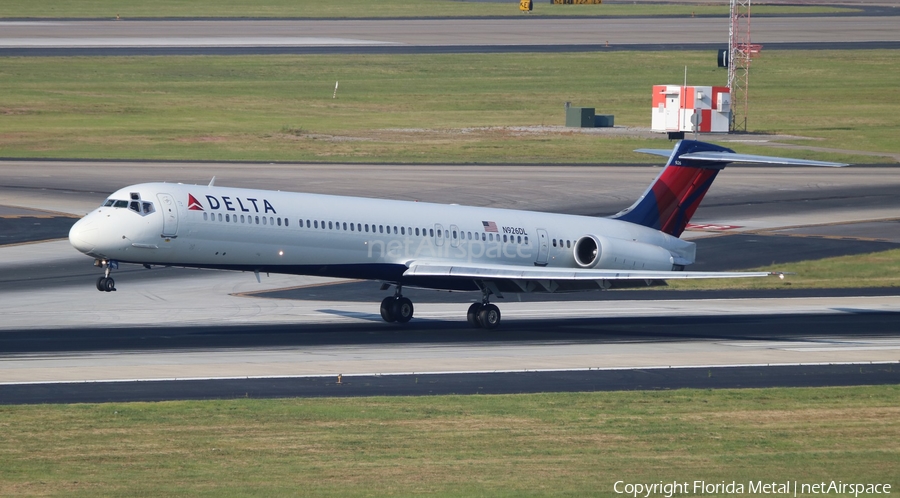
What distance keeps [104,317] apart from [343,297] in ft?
29.0

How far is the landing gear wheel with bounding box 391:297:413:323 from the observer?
36875mm

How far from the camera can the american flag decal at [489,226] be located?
121ft

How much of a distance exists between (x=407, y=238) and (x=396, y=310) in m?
2.69

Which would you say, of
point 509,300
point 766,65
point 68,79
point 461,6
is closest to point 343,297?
point 509,300

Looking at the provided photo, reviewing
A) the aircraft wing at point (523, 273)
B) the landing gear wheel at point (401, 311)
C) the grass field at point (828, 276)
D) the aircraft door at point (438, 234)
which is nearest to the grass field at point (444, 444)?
the aircraft wing at point (523, 273)

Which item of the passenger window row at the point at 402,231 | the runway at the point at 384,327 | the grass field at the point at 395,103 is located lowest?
the runway at the point at 384,327

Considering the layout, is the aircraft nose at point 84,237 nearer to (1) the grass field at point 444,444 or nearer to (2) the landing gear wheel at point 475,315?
(1) the grass field at point 444,444

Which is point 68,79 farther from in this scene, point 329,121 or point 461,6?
point 461,6

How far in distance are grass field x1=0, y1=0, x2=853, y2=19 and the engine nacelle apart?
390 feet

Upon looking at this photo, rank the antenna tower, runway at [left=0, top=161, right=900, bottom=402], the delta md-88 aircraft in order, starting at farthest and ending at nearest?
1. the antenna tower
2. the delta md-88 aircraft
3. runway at [left=0, top=161, right=900, bottom=402]

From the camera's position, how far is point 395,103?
10038 centimetres

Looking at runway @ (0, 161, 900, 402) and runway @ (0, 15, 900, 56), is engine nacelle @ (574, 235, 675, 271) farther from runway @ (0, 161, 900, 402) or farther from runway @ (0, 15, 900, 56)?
runway @ (0, 15, 900, 56)

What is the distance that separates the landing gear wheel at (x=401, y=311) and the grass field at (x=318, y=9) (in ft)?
396

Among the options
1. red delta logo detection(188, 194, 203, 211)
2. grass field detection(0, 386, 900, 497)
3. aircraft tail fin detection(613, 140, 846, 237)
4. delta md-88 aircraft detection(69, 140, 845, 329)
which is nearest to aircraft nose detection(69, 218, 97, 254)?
delta md-88 aircraft detection(69, 140, 845, 329)
